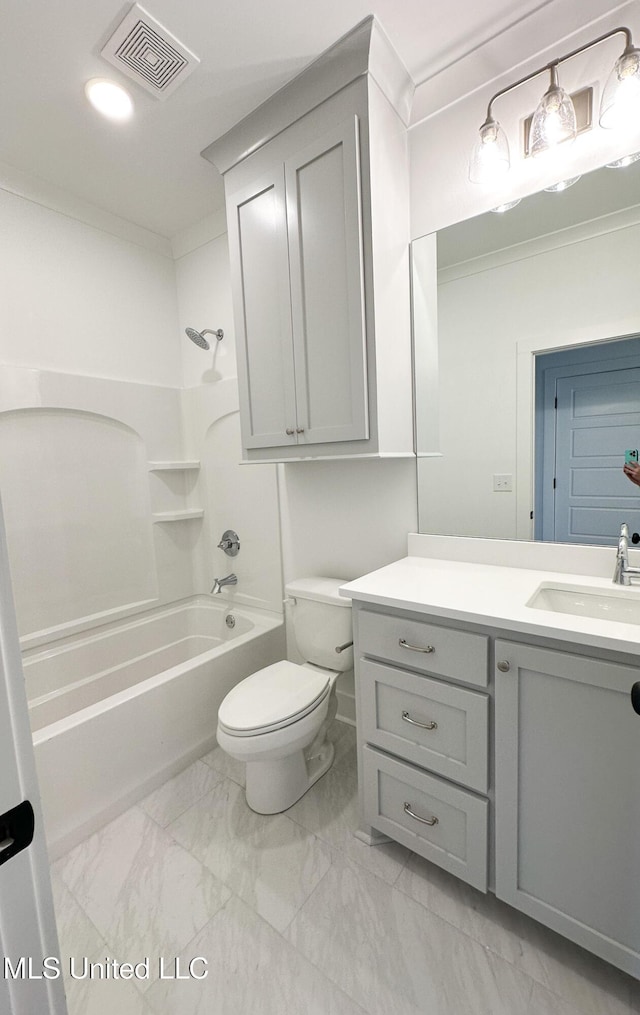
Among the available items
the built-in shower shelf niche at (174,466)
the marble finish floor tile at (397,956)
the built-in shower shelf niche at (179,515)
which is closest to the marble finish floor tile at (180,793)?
the marble finish floor tile at (397,956)

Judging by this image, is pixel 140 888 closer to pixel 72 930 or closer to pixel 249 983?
pixel 72 930

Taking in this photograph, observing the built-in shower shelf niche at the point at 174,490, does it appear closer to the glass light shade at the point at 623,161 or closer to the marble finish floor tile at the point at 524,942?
the marble finish floor tile at the point at 524,942

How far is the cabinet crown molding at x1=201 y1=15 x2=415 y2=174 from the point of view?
4.33 ft

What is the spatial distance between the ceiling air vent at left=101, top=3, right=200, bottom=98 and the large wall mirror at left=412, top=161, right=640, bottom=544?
3.24 ft

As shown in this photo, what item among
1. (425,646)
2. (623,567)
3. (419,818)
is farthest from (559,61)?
(419,818)

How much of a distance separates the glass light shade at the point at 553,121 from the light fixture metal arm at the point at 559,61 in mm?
57

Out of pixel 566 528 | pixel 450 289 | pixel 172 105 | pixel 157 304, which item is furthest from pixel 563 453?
pixel 157 304

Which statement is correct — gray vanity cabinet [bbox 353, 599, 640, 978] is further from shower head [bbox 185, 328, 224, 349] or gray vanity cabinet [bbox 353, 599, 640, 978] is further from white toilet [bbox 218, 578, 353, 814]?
shower head [bbox 185, 328, 224, 349]

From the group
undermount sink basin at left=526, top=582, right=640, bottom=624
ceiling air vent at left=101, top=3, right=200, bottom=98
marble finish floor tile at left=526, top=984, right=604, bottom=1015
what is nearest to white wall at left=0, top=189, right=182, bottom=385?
ceiling air vent at left=101, top=3, right=200, bottom=98

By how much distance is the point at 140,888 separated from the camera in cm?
134

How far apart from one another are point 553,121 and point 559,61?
15cm

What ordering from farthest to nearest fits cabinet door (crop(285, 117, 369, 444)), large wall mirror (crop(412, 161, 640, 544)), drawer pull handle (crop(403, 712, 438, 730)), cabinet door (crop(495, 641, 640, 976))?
1. cabinet door (crop(285, 117, 369, 444))
2. large wall mirror (crop(412, 161, 640, 544))
3. drawer pull handle (crop(403, 712, 438, 730))
4. cabinet door (crop(495, 641, 640, 976))

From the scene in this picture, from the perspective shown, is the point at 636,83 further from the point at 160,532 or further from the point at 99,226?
the point at 160,532
